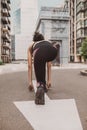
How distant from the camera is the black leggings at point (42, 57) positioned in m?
5.09

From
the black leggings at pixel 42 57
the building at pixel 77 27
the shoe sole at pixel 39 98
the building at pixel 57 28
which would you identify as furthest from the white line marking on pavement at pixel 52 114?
the building at pixel 77 27

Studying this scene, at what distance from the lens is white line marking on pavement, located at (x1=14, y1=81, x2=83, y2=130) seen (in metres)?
4.02

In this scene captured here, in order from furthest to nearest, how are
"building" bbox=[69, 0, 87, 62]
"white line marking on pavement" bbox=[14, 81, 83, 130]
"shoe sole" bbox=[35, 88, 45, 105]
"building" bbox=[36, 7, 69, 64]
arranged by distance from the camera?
"building" bbox=[69, 0, 87, 62]
"building" bbox=[36, 7, 69, 64]
"shoe sole" bbox=[35, 88, 45, 105]
"white line marking on pavement" bbox=[14, 81, 83, 130]

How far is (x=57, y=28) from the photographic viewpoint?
48312 millimetres

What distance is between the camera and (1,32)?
7181cm

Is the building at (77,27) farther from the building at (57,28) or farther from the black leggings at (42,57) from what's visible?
the black leggings at (42,57)

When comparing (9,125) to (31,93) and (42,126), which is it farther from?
(31,93)

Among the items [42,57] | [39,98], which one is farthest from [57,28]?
[39,98]

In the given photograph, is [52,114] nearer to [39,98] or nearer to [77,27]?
[39,98]

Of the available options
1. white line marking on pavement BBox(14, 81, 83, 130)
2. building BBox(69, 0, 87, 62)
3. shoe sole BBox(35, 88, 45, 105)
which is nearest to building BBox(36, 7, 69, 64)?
white line marking on pavement BBox(14, 81, 83, 130)

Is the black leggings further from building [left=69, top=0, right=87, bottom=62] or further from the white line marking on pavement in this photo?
building [left=69, top=0, right=87, bottom=62]

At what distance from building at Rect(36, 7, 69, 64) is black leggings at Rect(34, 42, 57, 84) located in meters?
40.7

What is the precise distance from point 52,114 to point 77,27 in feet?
307

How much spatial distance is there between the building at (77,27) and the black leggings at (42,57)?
86837 millimetres
